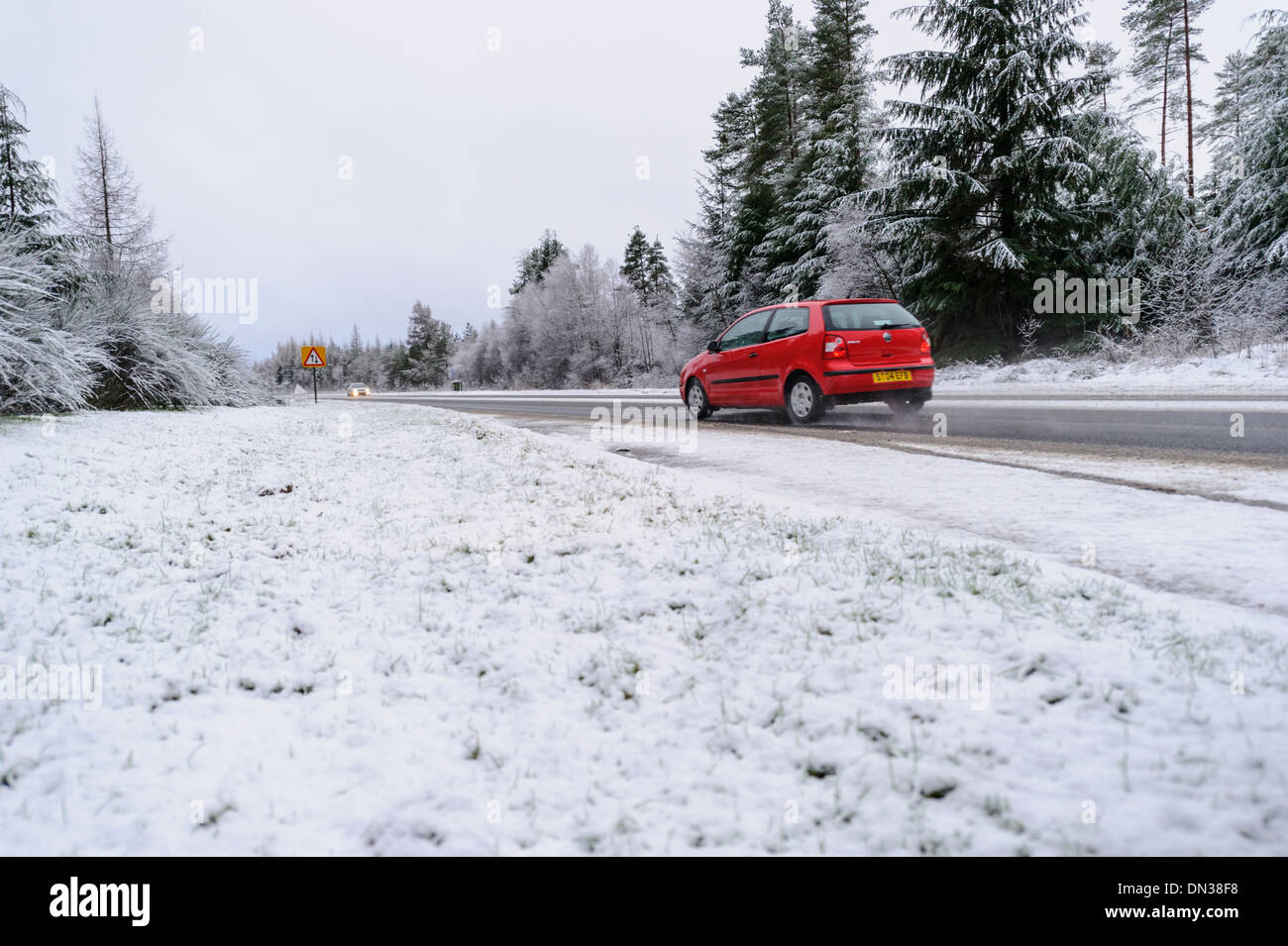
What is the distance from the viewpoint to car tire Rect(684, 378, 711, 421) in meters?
12.3

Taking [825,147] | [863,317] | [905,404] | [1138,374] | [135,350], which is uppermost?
[825,147]

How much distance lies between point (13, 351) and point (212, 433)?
2365mm

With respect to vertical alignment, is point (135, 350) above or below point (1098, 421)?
above

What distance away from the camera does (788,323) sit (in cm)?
996

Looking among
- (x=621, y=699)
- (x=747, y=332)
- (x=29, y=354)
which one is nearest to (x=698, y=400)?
(x=747, y=332)

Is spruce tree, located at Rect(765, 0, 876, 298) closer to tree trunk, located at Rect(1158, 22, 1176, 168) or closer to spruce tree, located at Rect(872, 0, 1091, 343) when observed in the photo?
spruce tree, located at Rect(872, 0, 1091, 343)

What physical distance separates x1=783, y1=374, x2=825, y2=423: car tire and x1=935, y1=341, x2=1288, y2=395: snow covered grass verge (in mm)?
7292

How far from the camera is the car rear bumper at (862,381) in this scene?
30.2ft

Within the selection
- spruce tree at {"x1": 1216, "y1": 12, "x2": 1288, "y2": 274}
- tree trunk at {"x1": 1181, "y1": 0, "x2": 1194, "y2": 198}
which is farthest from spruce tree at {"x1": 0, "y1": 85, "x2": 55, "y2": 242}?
tree trunk at {"x1": 1181, "y1": 0, "x2": 1194, "y2": 198}

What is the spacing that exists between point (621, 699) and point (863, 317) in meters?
8.10

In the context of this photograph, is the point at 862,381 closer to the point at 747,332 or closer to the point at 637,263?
the point at 747,332

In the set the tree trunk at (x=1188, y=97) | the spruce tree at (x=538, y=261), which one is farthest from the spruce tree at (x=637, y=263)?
the tree trunk at (x=1188, y=97)

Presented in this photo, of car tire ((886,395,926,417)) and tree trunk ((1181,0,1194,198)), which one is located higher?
tree trunk ((1181,0,1194,198))
